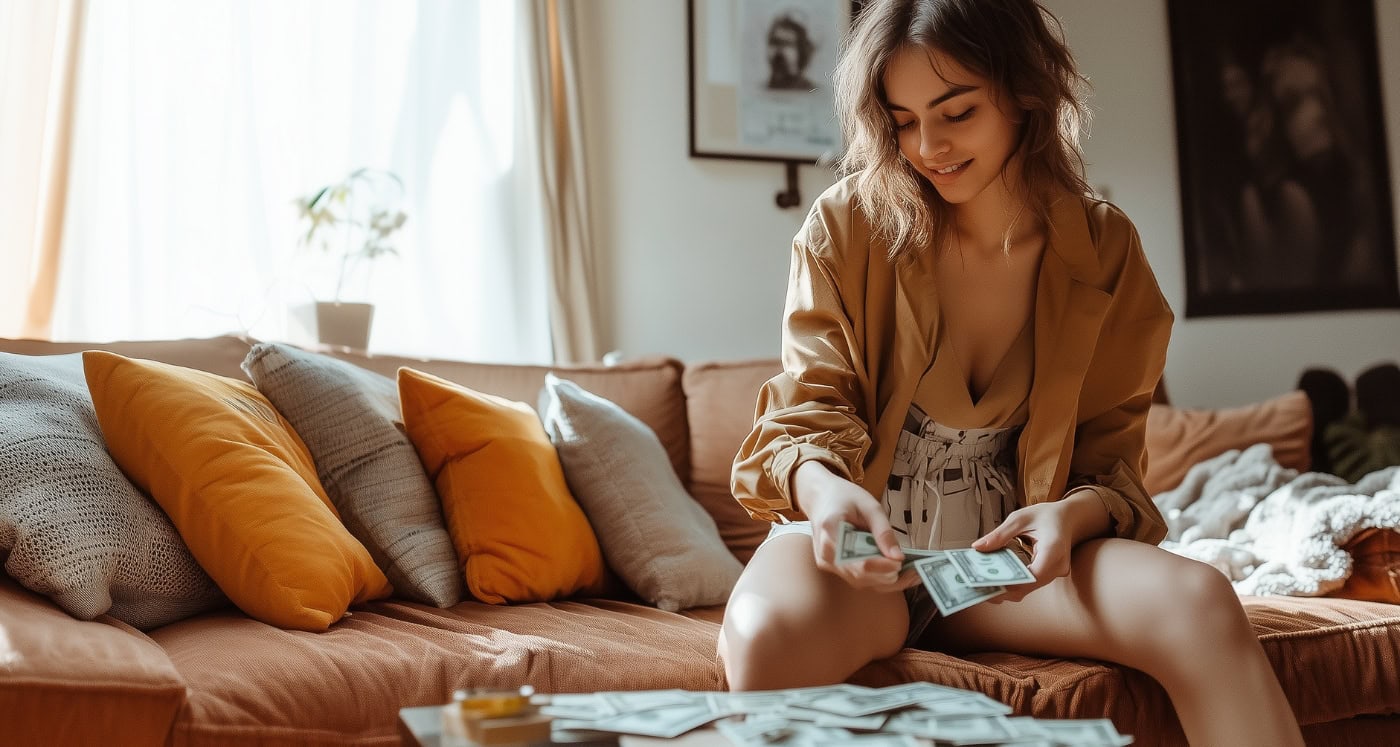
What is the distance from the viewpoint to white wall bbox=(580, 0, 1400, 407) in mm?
3318

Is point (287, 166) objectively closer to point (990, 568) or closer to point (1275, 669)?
point (990, 568)

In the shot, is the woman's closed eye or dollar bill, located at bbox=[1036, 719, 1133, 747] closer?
dollar bill, located at bbox=[1036, 719, 1133, 747]

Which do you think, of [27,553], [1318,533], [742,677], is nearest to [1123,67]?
[1318,533]

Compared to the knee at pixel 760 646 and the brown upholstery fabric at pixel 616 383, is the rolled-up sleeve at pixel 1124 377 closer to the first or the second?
the knee at pixel 760 646

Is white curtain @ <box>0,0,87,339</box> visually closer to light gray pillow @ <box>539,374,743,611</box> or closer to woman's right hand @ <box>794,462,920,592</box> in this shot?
light gray pillow @ <box>539,374,743,611</box>

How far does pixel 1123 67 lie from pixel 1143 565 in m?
2.77

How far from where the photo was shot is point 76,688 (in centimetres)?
117

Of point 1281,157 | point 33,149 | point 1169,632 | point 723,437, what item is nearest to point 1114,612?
point 1169,632

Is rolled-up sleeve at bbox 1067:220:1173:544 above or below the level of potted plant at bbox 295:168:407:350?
below

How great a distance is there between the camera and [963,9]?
1.47m

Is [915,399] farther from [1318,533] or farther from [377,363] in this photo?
[377,363]

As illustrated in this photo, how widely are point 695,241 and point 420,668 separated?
210 cm

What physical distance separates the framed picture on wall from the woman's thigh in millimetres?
1999

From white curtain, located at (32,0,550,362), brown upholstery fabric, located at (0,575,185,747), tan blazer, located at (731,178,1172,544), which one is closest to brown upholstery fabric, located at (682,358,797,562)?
tan blazer, located at (731,178,1172,544)
